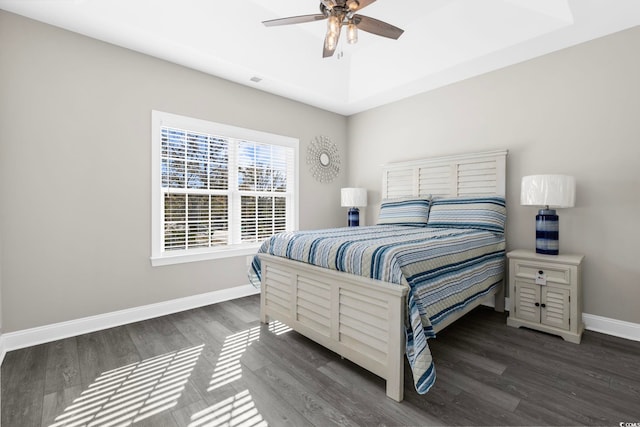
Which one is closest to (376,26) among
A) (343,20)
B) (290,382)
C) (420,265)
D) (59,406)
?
(343,20)

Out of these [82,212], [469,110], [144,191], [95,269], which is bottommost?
[95,269]

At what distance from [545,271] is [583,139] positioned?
1.29 metres

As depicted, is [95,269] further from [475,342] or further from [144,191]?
[475,342]

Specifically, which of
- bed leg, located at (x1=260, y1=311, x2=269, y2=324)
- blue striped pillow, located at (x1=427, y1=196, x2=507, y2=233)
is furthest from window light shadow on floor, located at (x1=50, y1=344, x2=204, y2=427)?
blue striped pillow, located at (x1=427, y1=196, x2=507, y2=233)

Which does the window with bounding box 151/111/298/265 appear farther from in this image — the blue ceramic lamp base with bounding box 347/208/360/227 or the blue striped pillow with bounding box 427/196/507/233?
the blue striped pillow with bounding box 427/196/507/233

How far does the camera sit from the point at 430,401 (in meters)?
1.69

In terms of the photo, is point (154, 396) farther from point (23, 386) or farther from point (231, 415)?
point (23, 386)

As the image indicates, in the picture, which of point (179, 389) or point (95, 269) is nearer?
point (179, 389)

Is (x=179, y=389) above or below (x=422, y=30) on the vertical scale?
below

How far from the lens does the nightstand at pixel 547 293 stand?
2426 mm

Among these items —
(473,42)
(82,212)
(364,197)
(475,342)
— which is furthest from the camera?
(364,197)

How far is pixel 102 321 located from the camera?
8.75ft

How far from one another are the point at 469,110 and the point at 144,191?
368cm

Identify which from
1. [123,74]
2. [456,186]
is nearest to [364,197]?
[456,186]
